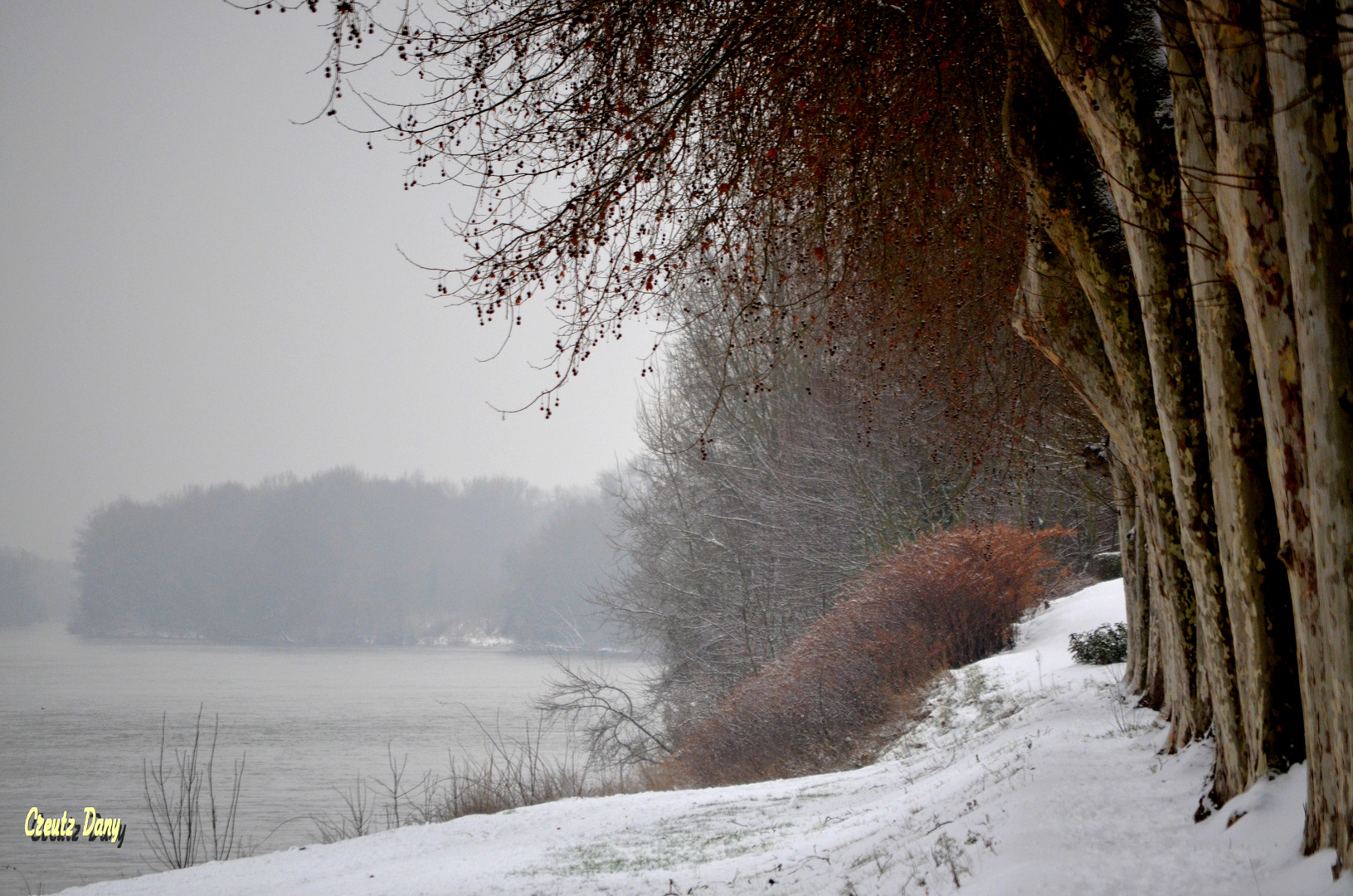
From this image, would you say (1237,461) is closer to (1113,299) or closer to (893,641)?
(1113,299)

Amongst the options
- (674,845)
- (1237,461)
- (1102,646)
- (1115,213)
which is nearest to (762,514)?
(1102,646)

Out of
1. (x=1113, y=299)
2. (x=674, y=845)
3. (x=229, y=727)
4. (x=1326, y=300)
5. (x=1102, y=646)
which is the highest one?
(x=1113, y=299)

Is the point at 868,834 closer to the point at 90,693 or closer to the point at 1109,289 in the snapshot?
the point at 1109,289

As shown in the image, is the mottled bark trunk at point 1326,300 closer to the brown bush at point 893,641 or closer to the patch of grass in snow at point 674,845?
the patch of grass in snow at point 674,845

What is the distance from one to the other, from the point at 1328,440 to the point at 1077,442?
885 centimetres

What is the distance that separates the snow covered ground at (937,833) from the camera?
12.4 feet

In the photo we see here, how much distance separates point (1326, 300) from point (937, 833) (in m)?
3.48

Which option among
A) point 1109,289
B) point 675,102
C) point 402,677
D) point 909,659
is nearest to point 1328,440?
point 1109,289

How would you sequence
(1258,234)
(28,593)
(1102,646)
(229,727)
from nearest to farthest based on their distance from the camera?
1. (1258,234)
2. (1102,646)
3. (229,727)
4. (28,593)

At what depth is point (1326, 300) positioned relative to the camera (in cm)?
290

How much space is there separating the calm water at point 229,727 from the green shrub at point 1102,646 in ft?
43.6

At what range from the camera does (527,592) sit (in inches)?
2785
